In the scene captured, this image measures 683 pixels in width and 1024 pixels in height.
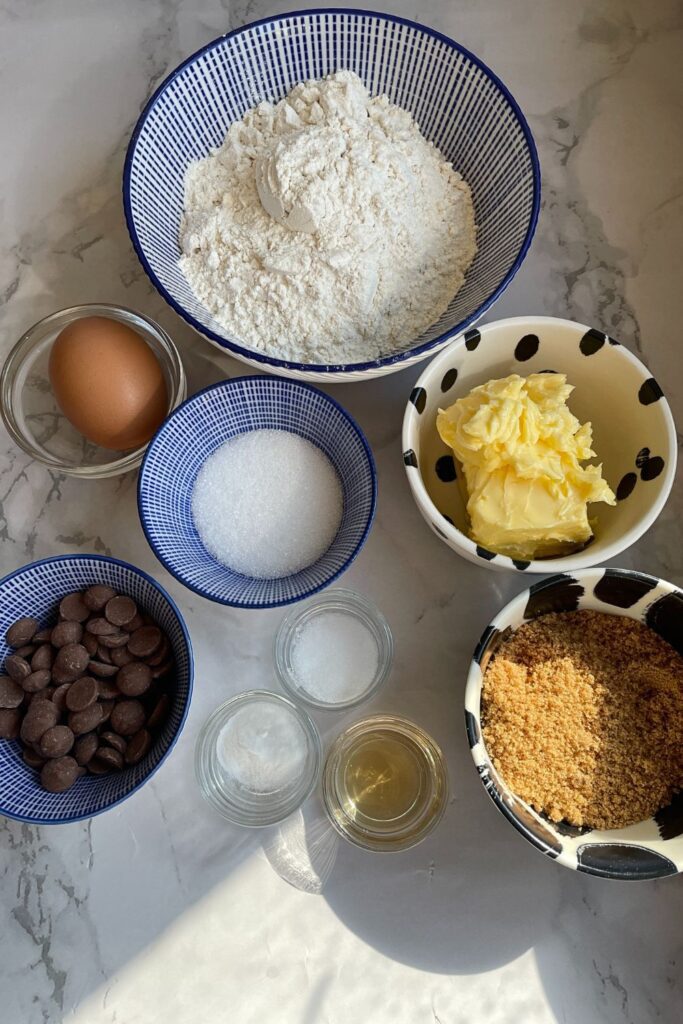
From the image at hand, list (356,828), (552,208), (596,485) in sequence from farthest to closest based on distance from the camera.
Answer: (552,208), (356,828), (596,485)

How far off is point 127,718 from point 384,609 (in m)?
0.34

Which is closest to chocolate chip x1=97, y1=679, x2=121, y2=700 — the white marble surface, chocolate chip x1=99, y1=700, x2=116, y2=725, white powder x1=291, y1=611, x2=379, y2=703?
chocolate chip x1=99, y1=700, x2=116, y2=725

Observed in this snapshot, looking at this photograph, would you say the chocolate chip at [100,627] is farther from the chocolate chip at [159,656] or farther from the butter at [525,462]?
the butter at [525,462]

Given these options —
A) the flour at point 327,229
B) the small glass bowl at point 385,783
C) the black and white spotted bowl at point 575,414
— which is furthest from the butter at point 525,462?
the small glass bowl at point 385,783

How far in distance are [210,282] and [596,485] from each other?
1.67ft

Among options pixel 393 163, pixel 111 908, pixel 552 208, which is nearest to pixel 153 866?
pixel 111 908

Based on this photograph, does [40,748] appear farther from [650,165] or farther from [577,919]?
[650,165]

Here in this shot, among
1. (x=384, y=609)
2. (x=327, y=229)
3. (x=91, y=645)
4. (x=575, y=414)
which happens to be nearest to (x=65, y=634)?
(x=91, y=645)

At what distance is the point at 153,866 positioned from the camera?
1.03 meters

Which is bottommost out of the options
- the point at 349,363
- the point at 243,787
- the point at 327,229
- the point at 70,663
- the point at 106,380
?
the point at 243,787

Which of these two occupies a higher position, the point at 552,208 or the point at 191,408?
the point at 552,208

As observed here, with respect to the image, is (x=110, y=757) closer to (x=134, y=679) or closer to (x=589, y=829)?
(x=134, y=679)

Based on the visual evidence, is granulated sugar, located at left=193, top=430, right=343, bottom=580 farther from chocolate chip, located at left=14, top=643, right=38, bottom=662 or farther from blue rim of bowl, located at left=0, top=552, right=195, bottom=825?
chocolate chip, located at left=14, top=643, right=38, bottom=662

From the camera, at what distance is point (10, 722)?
979mm
